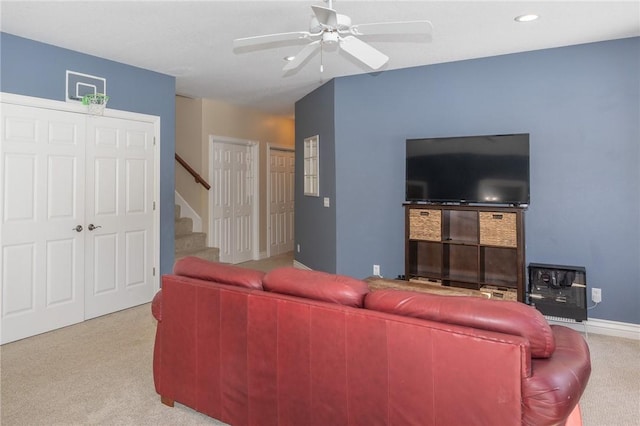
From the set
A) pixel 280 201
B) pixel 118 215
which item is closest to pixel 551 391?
pixel 118 215

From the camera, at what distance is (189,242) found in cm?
580

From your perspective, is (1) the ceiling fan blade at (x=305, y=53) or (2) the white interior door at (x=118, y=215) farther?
(2) the white interior door at (x=118, y=215)

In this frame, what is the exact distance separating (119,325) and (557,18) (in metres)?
4.63

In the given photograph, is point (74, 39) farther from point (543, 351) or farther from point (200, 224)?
point (543, 351)

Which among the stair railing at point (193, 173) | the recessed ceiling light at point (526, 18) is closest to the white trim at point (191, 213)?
the stair railing at point (193, 173)

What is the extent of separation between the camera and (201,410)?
85.3 inches

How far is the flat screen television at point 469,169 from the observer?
3.82 m

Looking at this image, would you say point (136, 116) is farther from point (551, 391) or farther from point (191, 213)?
point (551, 391)

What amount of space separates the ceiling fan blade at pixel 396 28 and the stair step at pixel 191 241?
4.19 meters

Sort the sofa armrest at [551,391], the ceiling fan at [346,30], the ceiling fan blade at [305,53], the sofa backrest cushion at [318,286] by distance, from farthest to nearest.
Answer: the ceiling fan blade at [305,53]
the ceiling fan at [346,30]
the sofa backrest cushion at [318,286]
the sofa armrest at [551,391]

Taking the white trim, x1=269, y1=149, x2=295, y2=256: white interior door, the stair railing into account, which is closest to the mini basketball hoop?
the stair railing

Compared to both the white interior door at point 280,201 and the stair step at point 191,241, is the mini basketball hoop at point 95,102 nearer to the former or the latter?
the stair step at point 191,241

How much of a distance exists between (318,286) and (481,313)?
2.25ft

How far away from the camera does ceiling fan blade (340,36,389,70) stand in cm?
252
